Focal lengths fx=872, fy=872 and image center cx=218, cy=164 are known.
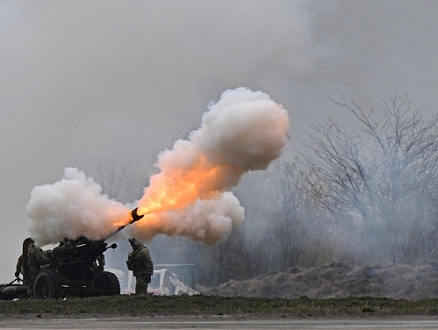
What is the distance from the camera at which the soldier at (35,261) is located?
32.7 metres

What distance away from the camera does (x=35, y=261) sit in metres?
33.2

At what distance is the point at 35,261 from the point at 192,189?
7274mm

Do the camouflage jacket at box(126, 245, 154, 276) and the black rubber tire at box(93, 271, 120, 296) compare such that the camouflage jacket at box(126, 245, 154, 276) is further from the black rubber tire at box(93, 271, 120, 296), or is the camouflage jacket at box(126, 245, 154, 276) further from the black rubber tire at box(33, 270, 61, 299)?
the black rubber tire at box(33, 270, 61, 299)

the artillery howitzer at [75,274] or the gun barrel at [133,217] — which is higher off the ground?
the gun barrel at [133,217]

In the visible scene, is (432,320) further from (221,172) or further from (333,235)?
(333,235)

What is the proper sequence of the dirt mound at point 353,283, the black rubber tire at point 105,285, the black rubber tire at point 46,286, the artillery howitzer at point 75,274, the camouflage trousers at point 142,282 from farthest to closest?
the black rubber tire at point 105,285, the camouflage trousers at point 142,282, the dirt mound at point 353,283, the artillery howitzer at point 75,274, the black rubber tire at point 46,286

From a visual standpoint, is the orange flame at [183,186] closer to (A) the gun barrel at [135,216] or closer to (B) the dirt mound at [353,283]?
(A) the gun barrel at [135,216]

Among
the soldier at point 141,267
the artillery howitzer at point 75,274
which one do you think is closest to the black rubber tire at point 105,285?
the artillery howitzer at point 75,274

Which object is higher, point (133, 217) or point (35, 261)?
point (133, 217)

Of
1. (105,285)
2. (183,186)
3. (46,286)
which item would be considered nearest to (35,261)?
(46,286)

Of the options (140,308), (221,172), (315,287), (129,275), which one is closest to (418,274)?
(315,287)

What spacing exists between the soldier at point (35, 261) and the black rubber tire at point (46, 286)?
3.11ft

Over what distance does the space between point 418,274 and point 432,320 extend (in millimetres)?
12122

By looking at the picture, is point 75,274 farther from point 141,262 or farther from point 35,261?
point 141,262
